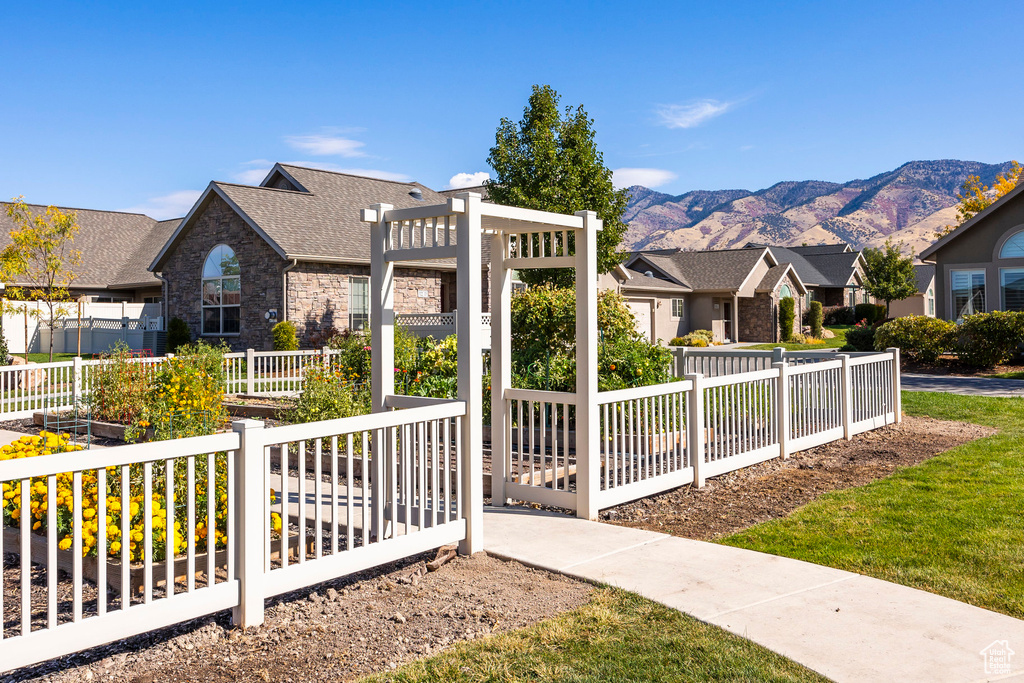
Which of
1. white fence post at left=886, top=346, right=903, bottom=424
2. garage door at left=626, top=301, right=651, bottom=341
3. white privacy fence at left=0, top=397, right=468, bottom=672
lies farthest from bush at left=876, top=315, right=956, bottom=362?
white privacy fence at left=0, top=397, right=468, bottom=672

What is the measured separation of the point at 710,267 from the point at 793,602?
123 ft

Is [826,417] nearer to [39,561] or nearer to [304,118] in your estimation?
[39,561]

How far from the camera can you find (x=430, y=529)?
516 centimetres

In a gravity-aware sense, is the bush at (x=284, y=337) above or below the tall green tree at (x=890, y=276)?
below

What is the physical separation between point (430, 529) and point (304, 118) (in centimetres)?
2669

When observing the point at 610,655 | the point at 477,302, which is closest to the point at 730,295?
the point at 477,302

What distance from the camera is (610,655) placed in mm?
3666

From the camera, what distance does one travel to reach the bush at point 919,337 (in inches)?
801

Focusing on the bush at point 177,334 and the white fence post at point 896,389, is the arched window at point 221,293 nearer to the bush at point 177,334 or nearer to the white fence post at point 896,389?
the bush at point 177,334

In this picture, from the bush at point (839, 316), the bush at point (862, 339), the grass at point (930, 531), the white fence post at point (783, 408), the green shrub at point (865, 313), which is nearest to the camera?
the grass at point (930, 531)

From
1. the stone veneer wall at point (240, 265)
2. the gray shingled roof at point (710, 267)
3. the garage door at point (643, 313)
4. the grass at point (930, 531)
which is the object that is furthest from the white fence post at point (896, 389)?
the gray shingled roof at point (710, 267)

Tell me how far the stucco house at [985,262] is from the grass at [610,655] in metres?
24.1

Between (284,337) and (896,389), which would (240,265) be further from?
(896,389)

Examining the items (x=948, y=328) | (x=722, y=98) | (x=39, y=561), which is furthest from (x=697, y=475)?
(x=722, y=98)
